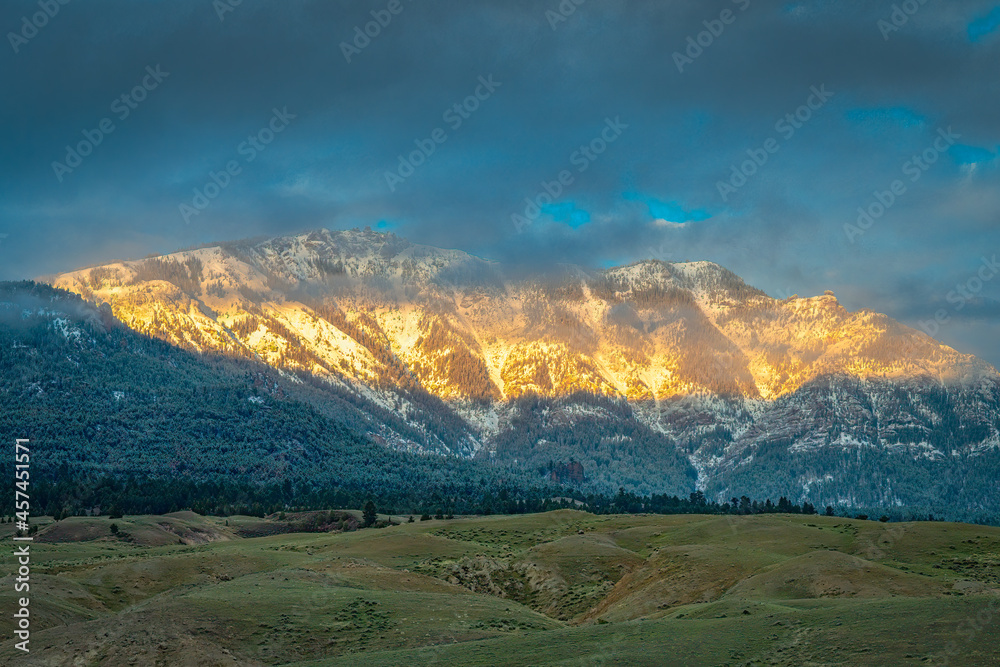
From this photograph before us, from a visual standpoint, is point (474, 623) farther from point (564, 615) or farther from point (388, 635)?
point (564, 615)

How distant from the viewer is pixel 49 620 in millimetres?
85688

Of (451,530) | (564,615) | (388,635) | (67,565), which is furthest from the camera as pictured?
(451,530)

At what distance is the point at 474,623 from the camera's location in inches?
3386

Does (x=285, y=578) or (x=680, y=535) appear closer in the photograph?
(x=285, y=578)

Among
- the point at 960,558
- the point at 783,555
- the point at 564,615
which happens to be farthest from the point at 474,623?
the point at 960,558

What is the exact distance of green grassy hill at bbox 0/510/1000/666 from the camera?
69312 mm

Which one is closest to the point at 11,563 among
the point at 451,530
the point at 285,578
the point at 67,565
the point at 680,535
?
the point at 67,565

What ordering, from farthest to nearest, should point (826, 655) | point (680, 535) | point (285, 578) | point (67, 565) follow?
point (680, 535), point (67, 565), point (285, 578), point (826, 655)

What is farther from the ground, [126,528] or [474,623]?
[126,528]

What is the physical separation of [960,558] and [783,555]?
19.0 m

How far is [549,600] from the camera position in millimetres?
114562

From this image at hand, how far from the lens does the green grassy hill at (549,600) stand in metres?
69.3

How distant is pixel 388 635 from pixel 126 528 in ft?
369

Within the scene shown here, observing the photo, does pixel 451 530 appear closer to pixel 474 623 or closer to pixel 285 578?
pixel 285 578
